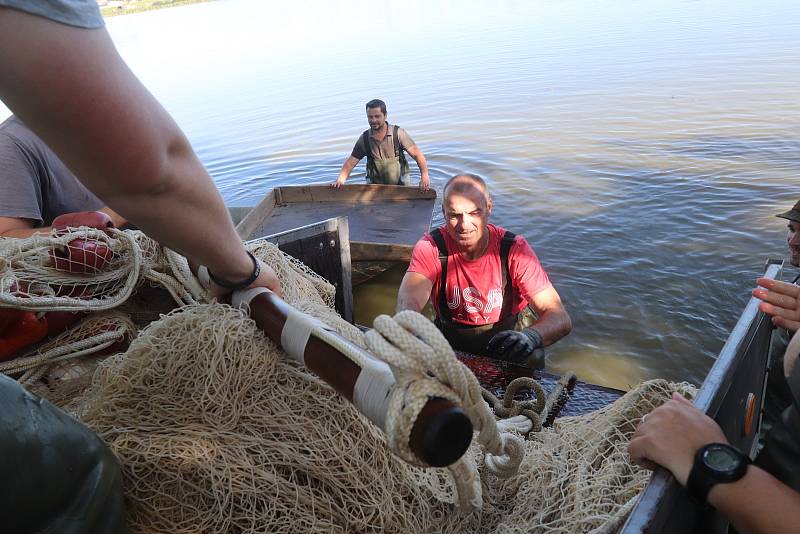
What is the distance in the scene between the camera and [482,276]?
3865 millimetres

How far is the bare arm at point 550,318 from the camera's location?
3621 mm

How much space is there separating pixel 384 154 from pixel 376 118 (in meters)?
0.67

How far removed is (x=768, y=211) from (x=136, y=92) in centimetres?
916

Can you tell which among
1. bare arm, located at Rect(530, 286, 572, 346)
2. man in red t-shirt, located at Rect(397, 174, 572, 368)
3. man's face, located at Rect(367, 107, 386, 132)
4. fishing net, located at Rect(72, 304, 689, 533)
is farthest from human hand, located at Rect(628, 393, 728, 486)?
man's face, located at Rect(367, 107, 386, 132)

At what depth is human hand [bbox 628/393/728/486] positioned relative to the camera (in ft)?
4.14

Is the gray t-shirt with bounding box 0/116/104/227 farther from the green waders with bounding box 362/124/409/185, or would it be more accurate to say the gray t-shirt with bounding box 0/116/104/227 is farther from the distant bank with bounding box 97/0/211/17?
the distant bank with bounding box 97/0/211/17

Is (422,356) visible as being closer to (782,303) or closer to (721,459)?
(721,459)

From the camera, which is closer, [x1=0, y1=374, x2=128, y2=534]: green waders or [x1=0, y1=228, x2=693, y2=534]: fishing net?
[x1=0, y1=374, x2=128, y2=534]: green waders

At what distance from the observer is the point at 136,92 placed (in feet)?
2.60

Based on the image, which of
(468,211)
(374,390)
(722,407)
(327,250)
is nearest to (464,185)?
(468,211)

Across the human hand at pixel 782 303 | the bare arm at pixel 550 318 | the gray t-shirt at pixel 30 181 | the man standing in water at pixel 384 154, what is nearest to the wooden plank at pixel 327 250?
the gray t-shirt at pixel 30 181

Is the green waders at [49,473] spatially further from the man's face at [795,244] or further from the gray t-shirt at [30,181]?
the man's face at [795,244]

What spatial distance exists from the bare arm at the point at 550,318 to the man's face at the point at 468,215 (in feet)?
2.03

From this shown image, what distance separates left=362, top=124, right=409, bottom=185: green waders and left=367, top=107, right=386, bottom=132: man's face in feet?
0.85
